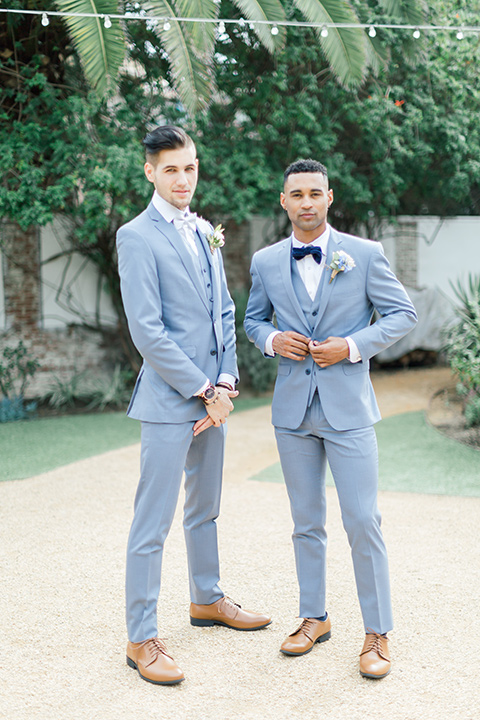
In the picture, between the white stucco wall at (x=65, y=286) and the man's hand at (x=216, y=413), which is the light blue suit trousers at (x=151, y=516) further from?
the white stucco wall at (x=65, y=286)

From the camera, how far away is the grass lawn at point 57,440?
7.02 metres

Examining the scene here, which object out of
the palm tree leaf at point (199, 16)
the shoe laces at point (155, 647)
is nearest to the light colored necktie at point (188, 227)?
the shoe laces at point (155, 647)

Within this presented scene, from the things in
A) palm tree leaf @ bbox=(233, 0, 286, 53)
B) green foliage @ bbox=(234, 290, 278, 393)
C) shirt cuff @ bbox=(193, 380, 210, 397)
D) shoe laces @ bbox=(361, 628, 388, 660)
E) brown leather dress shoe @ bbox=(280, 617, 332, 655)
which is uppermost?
palm tree leaf @ bbox=(233, 0, 286, 53)

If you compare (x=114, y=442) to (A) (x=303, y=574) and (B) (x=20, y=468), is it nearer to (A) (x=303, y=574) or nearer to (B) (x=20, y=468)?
(B) (x=20, y=468)

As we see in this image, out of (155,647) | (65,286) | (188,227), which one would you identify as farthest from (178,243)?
(65,286)

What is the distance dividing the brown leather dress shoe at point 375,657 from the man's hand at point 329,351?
118 centimetres

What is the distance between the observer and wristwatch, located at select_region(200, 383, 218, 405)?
305 cm

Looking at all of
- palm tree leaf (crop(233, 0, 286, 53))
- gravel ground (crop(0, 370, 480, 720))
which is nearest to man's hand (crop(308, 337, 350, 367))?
gravel ground (crop(0, 370, 480, 720))

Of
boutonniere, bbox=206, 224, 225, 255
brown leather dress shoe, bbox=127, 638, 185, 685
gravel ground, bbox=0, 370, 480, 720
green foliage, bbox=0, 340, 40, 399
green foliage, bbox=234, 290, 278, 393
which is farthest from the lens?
green foliage, bbox=234, 290, 278, 393

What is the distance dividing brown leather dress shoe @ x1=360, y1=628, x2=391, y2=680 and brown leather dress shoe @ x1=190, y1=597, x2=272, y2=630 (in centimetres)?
60

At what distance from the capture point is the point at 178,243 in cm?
308

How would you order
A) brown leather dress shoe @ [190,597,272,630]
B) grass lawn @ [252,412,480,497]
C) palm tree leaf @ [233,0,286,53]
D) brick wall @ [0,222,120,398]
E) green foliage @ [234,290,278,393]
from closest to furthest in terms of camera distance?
→ brown leather dress shoe @ [190,597,272,630]
grass lawn @ [252,412,480,497]
palm tree leaf @ [233,0,286,53]
brick wall @ [0,222,120,398]
green foliage @ [234,290,278,393]

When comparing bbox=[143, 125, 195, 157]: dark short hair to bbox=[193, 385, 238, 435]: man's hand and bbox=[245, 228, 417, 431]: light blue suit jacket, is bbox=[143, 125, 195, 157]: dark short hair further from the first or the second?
bbox=[193, 385, 238, 435]: man's hand

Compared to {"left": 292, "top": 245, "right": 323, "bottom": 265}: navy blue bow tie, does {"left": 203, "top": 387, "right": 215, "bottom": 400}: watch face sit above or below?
below
